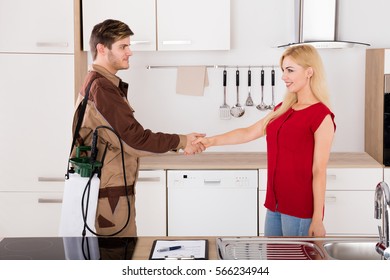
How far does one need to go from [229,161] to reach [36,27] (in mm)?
1493

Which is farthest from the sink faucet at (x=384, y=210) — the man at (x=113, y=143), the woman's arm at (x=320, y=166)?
the man at (x=113, y=143)

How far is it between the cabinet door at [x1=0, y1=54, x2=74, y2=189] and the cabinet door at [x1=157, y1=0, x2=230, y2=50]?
0.65 metres

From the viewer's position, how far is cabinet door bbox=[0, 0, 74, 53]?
4.02 m

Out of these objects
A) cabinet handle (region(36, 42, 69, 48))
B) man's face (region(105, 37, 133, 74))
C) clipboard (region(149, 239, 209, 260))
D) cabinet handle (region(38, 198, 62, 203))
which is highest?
cabinet handle (region(36, 42, 69, 48))

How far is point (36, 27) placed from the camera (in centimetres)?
404

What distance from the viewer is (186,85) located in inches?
178

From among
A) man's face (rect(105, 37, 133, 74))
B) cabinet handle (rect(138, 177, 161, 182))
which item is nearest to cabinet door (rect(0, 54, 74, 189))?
cabinet handle (rect(138, 177, 161, 182))

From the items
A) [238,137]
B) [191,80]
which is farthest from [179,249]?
[191,80]

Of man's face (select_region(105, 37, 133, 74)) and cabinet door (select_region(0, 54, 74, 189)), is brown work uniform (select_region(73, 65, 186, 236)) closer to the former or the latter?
man's face (select_region(105, 37, 133, 74))

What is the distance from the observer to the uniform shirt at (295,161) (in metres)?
2.77
